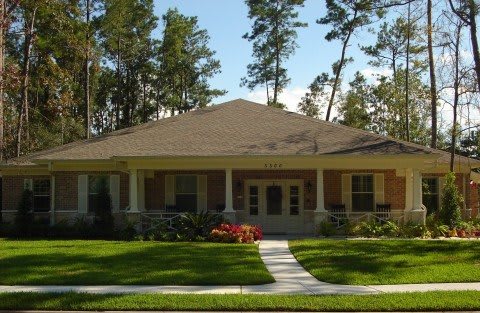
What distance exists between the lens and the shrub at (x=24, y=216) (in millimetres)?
22266

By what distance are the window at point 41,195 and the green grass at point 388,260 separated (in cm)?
1163

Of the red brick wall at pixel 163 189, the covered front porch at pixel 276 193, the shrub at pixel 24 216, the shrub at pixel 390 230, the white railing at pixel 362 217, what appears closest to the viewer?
the shrub at pixel 390 230

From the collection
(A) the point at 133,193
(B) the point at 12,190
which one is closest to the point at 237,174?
(A) the point at 133,193

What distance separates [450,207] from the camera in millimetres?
22781

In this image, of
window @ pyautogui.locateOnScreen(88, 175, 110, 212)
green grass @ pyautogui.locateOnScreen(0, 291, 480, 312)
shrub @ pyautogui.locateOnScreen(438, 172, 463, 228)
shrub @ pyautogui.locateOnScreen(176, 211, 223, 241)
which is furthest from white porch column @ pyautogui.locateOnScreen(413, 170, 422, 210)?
window @ pyautogui.locateOnScreen(88, 175, 110, 212)

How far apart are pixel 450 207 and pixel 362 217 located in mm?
3896

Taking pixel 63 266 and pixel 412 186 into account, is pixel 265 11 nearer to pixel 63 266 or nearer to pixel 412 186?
pixel 412 186

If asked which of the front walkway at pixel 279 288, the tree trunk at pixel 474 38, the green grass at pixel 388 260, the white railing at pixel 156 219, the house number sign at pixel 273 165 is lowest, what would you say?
the front walkway at pixel 279 288

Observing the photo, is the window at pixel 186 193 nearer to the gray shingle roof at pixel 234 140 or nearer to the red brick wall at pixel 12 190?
the gray shingle roof at pixel 234 140

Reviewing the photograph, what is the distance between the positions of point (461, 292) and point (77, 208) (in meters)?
16.8

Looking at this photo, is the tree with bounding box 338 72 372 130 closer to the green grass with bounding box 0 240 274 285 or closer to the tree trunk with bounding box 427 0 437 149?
the tree trunk with bounding box 427 0 437 149

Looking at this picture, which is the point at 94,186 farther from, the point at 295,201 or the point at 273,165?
the point at 295,201

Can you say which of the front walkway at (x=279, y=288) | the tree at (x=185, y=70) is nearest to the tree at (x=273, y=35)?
the tree at (x=185, y=70)

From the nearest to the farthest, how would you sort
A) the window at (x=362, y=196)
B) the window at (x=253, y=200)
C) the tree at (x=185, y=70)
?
the window at (x=362, y=196), the window at (x=253, y=200), the tree at (x=185, y=70)
